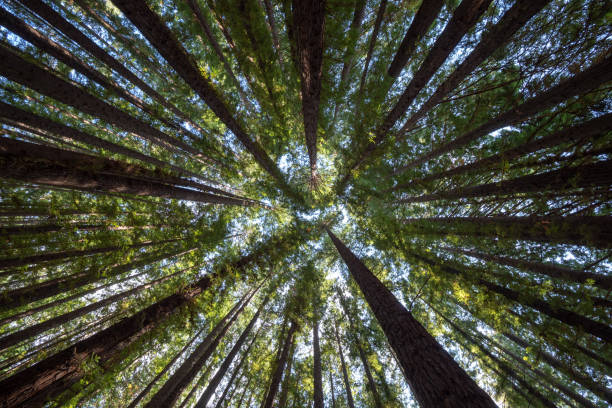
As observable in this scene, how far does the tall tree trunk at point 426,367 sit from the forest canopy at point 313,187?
19 mm

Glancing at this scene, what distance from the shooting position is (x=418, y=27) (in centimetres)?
499


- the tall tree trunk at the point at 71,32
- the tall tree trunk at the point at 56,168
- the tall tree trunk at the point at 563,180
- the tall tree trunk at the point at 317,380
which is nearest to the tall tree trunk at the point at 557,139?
the tall tree trunk at the point at 563,180

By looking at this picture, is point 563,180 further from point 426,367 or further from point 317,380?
point 317,380

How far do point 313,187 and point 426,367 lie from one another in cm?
886

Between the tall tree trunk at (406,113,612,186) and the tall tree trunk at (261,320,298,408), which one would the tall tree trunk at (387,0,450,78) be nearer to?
the tall tree trunk at (406,113,612,186)

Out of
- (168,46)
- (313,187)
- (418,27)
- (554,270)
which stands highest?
(313,187)

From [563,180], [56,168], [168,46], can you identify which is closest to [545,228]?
[563,180]

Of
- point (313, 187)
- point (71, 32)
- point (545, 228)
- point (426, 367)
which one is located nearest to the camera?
point (426, 367)

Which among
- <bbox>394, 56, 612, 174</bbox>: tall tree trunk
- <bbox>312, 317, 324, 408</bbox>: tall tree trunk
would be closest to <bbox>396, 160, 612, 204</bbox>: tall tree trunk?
<bbox>394, 56, 612, 174</bbox>: tall tree trunk

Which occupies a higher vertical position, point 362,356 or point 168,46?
point 168,46

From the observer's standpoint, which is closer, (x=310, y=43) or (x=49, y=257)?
(x=310, y=43)

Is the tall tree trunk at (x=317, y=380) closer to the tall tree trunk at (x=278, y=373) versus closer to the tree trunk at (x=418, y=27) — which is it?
the tall tree trunk at (x=278, y=373)

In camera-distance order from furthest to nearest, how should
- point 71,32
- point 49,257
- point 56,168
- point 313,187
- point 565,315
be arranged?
point 313,187 → point 49,257 → point 71,32 → point 565,315 → point 56,168

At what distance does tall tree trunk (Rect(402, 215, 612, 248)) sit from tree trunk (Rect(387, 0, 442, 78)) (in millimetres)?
4922
